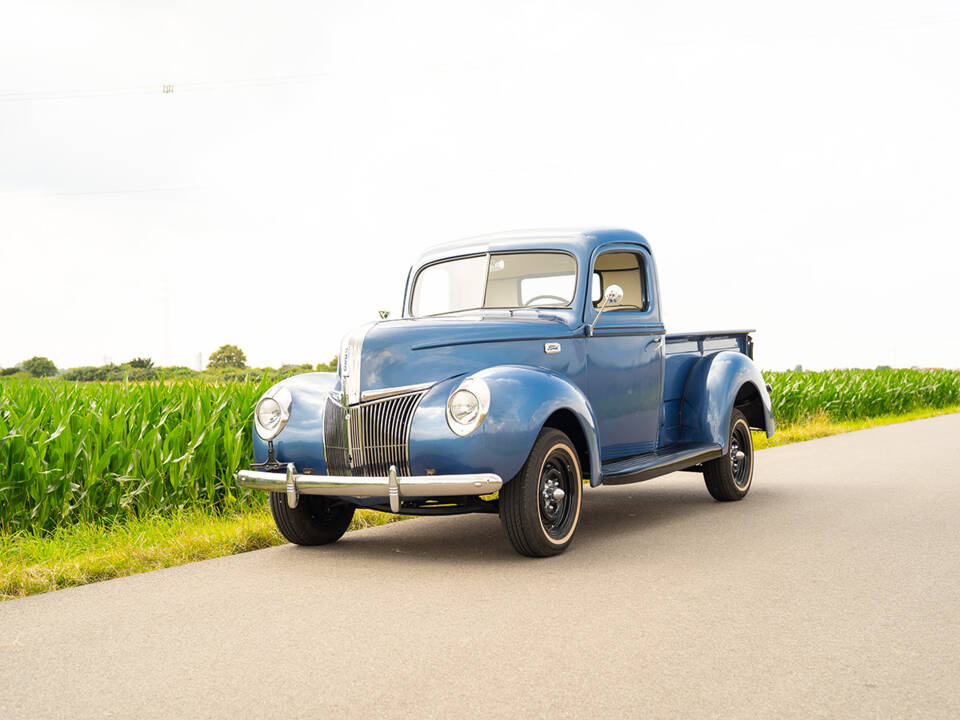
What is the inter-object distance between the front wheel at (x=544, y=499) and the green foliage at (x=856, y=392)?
49.0 feet

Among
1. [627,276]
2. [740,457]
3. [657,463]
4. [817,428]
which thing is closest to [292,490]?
[657,463]

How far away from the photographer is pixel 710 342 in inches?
400

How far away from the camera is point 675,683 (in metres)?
4.24

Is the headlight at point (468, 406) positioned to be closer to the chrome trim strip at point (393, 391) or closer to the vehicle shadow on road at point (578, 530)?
the chrome trim strip at point (393, 391)

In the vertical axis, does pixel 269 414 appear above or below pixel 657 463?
above

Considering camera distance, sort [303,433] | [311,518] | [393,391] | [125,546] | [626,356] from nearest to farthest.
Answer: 1. [393,391]
2. [303,433]
3. [125,546]
4. [311,518]
5. [626,356]

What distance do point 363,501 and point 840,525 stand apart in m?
4.03

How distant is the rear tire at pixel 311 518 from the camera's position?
748cm

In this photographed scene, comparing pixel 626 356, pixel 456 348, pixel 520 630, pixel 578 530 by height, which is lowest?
pixel 578 530

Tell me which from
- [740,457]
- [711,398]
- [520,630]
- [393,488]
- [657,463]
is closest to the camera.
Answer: [520,630]

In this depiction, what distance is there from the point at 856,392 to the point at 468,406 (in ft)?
70.8

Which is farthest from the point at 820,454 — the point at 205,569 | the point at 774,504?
the point at 205,569

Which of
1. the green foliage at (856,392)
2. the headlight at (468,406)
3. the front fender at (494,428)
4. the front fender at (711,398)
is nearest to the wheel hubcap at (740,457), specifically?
the front fender at (711,398)

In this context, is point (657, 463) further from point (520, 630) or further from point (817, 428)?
point (817, 428)
